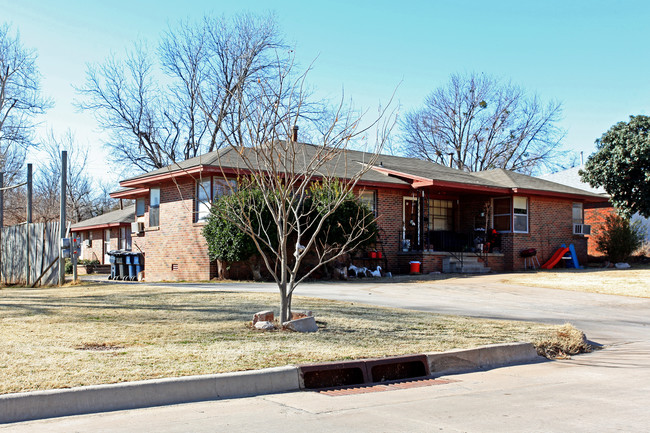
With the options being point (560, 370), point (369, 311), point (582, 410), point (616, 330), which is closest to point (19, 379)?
point (582, 410)

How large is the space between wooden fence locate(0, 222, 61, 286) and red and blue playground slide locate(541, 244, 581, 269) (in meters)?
19.3

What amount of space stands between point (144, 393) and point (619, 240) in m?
26.6

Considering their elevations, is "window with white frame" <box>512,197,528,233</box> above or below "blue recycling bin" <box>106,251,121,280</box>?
above

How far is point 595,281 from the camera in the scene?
1958cm

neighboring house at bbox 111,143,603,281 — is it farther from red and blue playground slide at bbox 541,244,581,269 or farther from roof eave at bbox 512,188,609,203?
red and blue playground slide at bbox 541,244,581,269

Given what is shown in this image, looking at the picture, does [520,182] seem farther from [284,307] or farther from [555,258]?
[284,307]

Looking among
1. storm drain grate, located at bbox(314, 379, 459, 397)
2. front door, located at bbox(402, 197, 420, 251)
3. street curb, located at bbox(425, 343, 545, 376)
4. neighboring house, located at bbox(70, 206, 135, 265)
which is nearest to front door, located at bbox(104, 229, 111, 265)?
neighboring house, located at bbox(70, 206, 135, 265)

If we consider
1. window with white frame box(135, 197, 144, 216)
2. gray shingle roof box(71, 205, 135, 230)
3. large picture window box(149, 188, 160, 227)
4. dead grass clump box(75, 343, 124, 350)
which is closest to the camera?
dead grass clump box(75, 343, 124, 350)

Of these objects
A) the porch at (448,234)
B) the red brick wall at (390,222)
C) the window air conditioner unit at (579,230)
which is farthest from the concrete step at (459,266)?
the window air conditioner unit at (579,230)

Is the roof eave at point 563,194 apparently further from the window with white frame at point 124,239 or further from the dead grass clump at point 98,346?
the window with white frame at point 124,239

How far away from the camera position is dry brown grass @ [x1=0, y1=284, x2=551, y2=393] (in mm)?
6359

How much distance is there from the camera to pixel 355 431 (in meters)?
4.89

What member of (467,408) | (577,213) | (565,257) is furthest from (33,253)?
(577,213)

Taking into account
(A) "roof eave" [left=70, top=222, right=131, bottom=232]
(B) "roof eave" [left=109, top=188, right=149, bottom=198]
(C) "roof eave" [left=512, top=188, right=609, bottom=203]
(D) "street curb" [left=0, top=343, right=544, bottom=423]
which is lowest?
(D) "street curb" [left=0, top=343, right=544, bottom=423]
